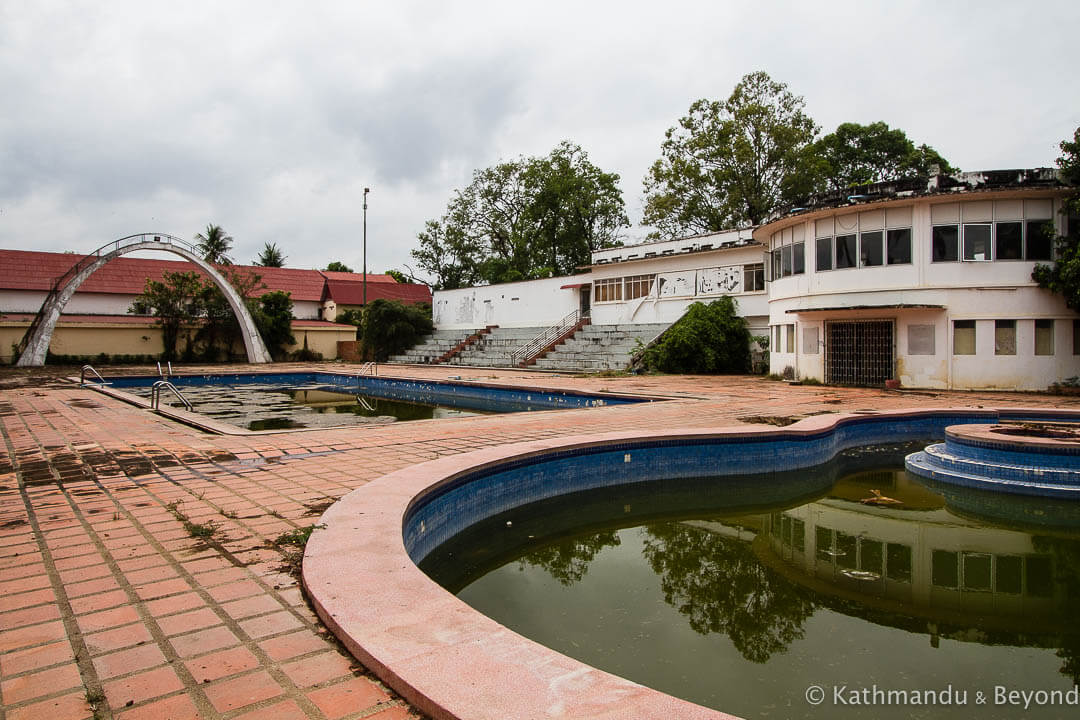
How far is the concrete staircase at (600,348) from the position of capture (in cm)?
2320

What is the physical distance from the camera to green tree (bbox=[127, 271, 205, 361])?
29.9 m

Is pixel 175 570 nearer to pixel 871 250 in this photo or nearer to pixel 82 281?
pixel 871 250

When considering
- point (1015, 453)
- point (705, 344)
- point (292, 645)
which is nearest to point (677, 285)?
point (705, 344)

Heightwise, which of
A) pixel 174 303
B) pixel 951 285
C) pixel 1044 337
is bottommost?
pixel 1044 337

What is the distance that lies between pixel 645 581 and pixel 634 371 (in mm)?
17837

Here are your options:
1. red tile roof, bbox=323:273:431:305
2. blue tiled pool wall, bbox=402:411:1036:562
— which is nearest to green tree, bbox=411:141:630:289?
red tile roof, bbox=323:273:431:305

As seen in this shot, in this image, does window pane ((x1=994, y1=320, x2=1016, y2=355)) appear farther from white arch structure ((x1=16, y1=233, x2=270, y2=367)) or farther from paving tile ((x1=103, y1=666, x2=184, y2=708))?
Result: white arch structure ((x1=16, y1=233, x2=270, y2=367))

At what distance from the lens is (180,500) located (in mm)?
4719

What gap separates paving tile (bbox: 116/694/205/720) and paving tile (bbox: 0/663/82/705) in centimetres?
34

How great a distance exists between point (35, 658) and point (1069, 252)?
18.5 metres

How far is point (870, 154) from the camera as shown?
38.2m

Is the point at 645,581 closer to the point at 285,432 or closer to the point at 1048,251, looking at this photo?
the point at 285,432

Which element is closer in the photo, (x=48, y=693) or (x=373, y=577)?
(x=48, y=693)

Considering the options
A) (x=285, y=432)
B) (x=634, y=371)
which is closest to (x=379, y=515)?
(x=285, y=432)
